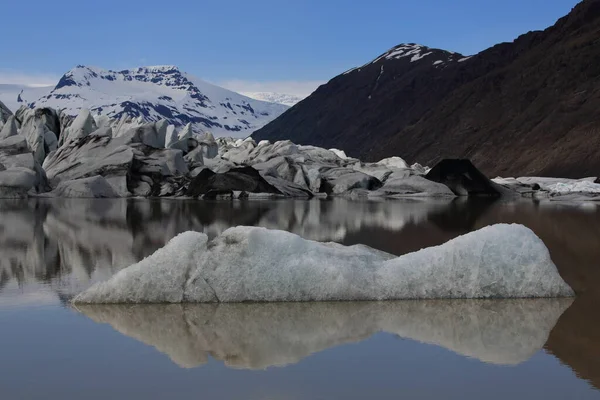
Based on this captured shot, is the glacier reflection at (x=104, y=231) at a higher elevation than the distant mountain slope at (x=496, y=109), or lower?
lower

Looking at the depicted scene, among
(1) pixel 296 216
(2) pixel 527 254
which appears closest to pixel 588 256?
(2) pixel 527 254

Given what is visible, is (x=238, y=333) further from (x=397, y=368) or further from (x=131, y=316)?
(x=397, y=368)

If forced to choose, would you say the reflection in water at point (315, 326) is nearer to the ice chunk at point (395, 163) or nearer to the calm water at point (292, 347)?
the calm water at point (292, 347)

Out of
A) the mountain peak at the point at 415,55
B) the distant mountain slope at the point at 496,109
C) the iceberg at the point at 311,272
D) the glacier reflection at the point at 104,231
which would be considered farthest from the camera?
the mountain peak at the point at 415,55

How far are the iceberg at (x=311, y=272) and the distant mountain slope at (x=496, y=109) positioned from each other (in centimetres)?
6923

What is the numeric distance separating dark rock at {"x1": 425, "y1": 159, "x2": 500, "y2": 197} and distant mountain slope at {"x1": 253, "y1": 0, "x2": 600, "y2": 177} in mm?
32290

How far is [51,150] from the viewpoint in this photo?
48750mm

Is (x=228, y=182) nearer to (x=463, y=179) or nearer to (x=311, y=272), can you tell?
(x=463, y=179)

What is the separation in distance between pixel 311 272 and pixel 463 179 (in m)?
38.6

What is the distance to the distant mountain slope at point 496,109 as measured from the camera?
85.8 metres

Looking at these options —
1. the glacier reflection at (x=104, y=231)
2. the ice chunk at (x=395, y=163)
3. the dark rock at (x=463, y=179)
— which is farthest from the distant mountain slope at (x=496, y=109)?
the glacier reflection at (x=104, y=231)

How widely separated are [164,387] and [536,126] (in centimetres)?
9243

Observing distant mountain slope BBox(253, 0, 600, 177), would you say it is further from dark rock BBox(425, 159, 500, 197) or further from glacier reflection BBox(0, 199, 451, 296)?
glacier reflection BBox(0, 199, 451, 296)

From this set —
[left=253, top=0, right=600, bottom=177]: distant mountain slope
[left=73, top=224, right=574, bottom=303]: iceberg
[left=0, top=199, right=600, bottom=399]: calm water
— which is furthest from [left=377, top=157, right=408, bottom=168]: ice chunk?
[left=73, top=224, right=574, bottom=303]: iceberg
